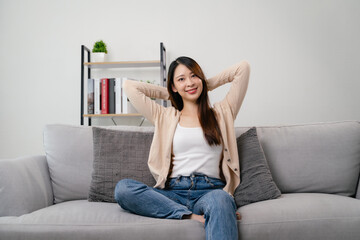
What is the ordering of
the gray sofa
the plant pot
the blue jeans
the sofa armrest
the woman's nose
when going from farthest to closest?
1. the plant pot
2. the woman's nose
3. the sofa armrest
4. the gray sofa
5. the blue jeans

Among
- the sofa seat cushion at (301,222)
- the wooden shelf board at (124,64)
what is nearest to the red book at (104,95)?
the wooden shelf board at (124,64)

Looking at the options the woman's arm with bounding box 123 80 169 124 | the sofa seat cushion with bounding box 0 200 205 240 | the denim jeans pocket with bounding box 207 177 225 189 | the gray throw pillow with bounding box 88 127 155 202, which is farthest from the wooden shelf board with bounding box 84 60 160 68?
the sofa seat cushion with bounding box 0 200 205 240

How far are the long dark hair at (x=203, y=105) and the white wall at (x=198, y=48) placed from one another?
1.06 meters

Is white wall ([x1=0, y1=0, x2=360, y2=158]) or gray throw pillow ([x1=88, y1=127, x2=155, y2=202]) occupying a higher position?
white wall ([x1=0, y1=0, x2=360, y2=158])

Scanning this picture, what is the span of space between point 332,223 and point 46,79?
8.66 ft

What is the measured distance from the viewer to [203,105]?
5.82 ft

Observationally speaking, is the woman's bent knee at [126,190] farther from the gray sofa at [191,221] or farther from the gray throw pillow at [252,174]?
the gray throw pillow at [252,174]

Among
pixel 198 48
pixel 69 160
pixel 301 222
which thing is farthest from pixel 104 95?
pixel 301 222

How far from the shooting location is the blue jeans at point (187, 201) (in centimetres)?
119

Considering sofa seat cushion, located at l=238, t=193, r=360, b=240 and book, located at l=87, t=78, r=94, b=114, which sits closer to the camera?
sofa seat cushion, located at l=238, t=193, r=360, b=240

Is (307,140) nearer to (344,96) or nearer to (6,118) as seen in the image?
(344,96)

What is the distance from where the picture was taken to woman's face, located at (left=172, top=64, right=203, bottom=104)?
177 cm

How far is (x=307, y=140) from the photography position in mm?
1821

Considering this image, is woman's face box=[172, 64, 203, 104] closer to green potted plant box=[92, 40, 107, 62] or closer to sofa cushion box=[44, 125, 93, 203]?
sofa cushion box=[44, 125, 93, 203]
